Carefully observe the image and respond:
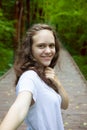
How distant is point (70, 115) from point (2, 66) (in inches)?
425

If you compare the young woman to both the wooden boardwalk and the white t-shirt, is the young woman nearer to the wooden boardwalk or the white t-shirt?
the white t-shirt

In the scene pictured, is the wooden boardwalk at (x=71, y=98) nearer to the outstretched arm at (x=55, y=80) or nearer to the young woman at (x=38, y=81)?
the outstretched arm at (x=55, y=80)

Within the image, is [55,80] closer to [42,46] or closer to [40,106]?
[42,46]

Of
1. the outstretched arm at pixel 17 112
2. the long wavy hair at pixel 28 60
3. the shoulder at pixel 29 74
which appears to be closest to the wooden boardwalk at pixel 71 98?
the long wavy hair at pixel 28 60

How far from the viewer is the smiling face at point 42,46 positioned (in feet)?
7.90

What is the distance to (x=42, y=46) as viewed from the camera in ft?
A: 7.93

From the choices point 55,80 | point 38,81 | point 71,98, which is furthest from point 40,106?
point 71,98

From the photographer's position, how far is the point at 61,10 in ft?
93.2

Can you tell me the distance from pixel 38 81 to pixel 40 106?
0.13 meters

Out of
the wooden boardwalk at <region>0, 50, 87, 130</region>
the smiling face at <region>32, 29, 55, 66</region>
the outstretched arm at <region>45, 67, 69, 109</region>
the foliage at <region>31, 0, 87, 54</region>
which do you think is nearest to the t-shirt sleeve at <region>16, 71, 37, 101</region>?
the smiling face at <region>32, 29, 55, 66</region>

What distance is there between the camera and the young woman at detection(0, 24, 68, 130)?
214 cm

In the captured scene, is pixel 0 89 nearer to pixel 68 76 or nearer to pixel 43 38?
pixel 68 76

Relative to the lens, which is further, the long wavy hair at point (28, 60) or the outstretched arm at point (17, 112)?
the long wavy hair at point (28, 60)

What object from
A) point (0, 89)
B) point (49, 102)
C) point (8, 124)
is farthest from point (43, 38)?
point (0, 89)
